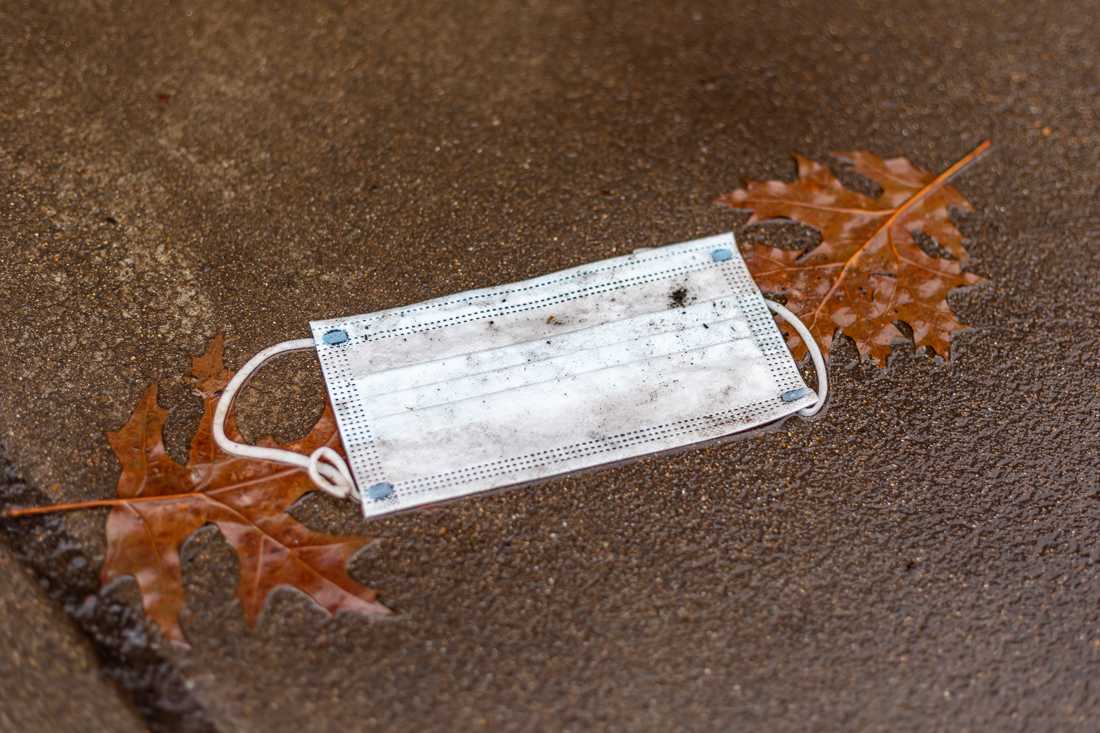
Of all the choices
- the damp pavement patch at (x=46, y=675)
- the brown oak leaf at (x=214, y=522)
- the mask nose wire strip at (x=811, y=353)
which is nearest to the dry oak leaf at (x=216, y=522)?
the brown oak leaf at (x=214, y=522)

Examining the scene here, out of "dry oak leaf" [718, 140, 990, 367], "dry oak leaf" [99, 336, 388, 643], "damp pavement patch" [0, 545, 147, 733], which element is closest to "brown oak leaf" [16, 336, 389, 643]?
"dry oak leaf" [99, 336, 388, 643]

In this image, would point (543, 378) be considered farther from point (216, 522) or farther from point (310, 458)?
point (216, 522)

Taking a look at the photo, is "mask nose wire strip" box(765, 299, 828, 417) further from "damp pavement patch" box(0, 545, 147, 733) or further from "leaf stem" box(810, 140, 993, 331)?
"damp pavement patch" box(0, 545, 147, 733)

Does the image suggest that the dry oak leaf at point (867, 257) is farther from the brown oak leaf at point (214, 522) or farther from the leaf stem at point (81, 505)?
the leaf stem at point (81, 505)

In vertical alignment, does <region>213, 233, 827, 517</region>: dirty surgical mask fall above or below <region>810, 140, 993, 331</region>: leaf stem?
above

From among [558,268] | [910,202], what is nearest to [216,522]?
[558,268]

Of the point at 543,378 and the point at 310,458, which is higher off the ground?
the point at 310,458
